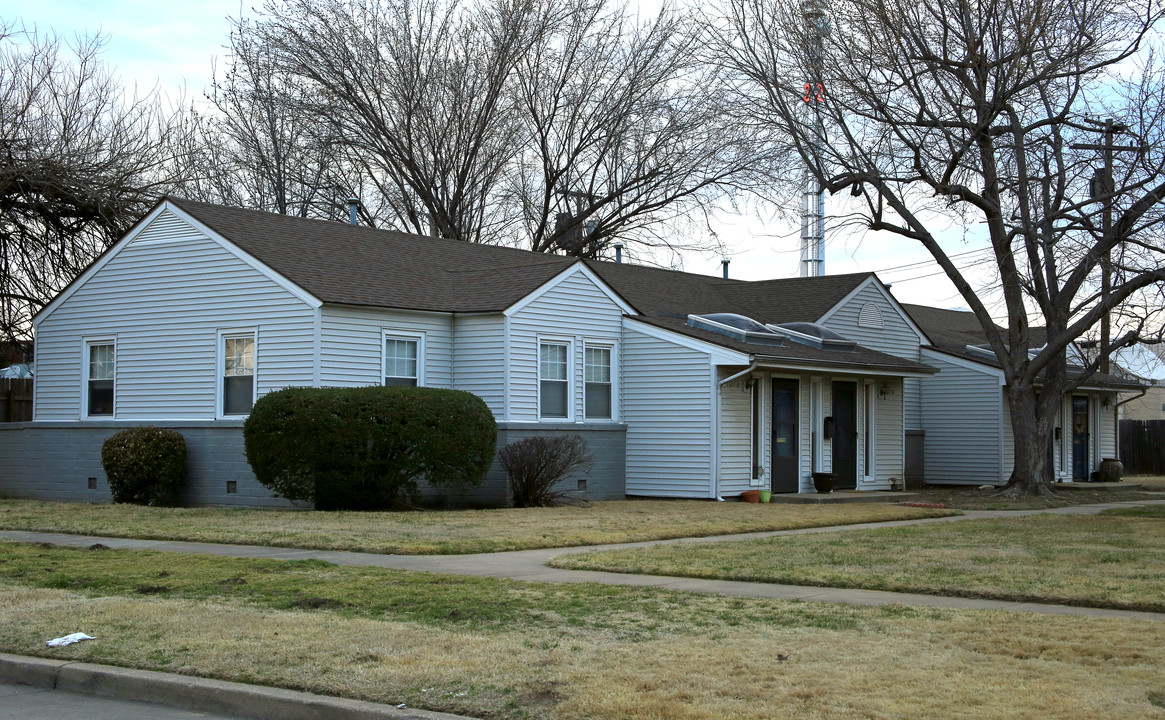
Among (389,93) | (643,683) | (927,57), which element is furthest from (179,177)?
(643,683)

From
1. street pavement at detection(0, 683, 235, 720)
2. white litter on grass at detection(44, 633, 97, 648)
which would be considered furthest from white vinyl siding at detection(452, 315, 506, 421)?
street pavement at detection(0, 683, 235, 720)

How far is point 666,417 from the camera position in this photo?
78.7 feet

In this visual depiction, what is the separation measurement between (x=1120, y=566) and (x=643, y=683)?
7387 mm

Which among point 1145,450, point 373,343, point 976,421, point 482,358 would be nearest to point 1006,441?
point 976,421

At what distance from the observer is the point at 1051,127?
2419cm

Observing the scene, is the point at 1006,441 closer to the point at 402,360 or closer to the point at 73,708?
the point at 402,360

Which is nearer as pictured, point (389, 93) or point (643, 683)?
point (643, 683)

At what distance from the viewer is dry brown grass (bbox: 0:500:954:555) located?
48.3 ft

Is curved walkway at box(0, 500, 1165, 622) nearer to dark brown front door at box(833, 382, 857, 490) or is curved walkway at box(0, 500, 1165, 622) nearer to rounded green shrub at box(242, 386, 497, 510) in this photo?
rounded green shrub at box(242, 386, 497, 510)

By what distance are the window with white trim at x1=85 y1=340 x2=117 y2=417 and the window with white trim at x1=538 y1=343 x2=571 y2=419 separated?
320 inches

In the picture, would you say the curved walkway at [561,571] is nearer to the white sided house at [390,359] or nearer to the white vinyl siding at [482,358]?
the white sided house at [390,359]

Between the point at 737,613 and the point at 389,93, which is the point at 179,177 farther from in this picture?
the point at 737,613

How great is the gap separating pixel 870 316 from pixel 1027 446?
560 cm

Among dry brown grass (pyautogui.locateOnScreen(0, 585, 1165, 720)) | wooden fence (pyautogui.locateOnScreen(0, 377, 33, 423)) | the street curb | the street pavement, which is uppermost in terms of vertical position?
wooden fence (pyautogui.locateOnScreen(0, 377, 33, 423))
